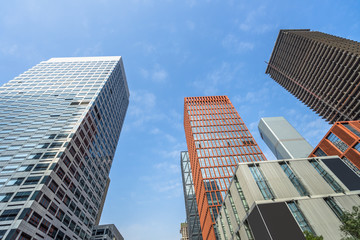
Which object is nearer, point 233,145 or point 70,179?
point 70,179

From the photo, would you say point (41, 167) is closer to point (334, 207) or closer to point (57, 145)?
point (57, 145)

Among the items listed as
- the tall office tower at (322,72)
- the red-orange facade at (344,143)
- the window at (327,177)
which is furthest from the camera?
the tall office tower at (322,72)

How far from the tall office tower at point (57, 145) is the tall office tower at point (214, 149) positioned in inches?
1663

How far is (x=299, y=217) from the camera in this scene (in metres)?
25.7

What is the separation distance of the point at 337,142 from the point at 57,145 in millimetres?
84202

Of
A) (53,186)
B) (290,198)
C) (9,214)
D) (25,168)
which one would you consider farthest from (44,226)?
(290,198)

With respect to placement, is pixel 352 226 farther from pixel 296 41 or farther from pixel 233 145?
pixel 296 41

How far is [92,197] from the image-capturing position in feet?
237

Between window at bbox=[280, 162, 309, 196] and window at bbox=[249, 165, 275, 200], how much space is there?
4559mm

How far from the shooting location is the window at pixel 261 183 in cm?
2927

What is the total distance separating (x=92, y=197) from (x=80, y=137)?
2416 cm

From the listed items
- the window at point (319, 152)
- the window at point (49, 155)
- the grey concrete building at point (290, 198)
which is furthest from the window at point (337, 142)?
the window at point (49, 155)

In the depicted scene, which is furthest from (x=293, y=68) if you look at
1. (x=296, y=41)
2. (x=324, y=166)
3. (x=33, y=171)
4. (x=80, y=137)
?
(x=33, y=171)

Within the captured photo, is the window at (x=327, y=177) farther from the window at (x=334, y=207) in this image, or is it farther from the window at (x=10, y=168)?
the window at (x=10, y=168)
